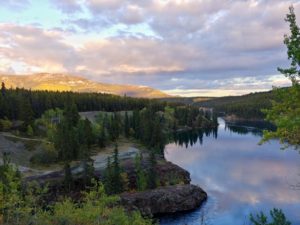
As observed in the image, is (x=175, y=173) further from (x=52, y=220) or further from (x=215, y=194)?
(x=52, y=220)

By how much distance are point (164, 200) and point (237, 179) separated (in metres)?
29.5

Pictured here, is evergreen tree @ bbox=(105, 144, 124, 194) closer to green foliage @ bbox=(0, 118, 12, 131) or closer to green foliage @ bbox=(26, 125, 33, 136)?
green foliage @ bbox=(26, 125, 33, 136)

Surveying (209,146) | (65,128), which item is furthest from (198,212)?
(209,146)

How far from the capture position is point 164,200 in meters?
78.7

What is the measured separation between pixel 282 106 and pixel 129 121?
15389 centimetres

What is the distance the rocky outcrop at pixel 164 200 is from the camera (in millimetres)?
76312

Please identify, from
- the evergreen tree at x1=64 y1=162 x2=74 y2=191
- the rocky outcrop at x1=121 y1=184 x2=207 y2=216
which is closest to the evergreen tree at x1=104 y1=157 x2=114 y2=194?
the rocky outcrop at x1=121 y1=184 x2=207 y2=216

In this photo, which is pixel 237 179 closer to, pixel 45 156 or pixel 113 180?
pixel 113 180

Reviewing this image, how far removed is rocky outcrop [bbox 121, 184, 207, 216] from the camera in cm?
7631

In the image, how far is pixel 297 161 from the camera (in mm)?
118875

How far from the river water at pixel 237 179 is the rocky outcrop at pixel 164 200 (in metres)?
2.62

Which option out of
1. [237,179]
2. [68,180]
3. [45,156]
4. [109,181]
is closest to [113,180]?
[109,181]

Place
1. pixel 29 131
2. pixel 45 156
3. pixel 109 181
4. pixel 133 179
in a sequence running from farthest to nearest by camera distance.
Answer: pixel 29 131, pixel 45 156, pixel 133 179, pixel 109 181

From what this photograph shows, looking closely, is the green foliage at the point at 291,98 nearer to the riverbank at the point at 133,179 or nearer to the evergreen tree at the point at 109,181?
the riverbank at the point at 133,179
